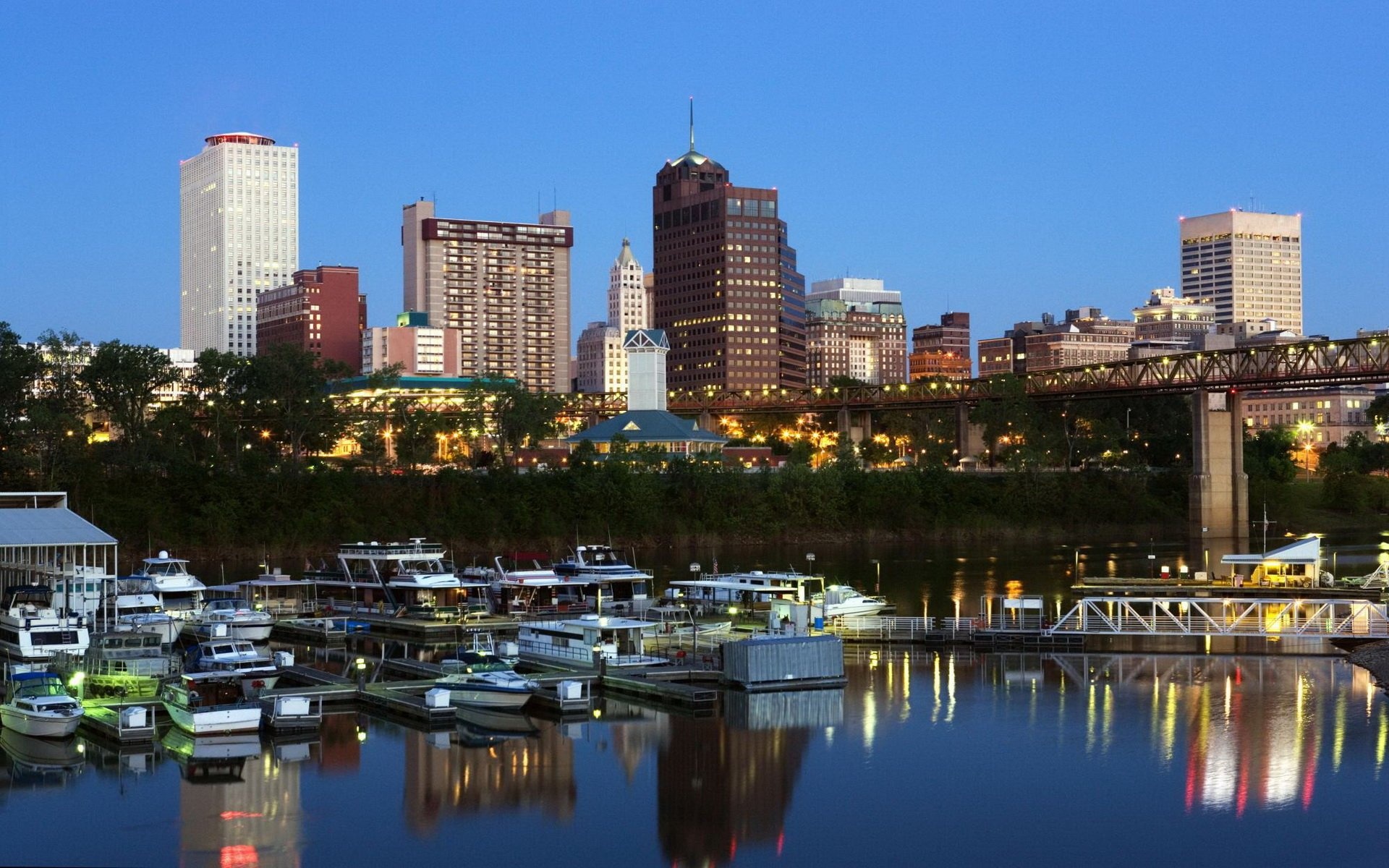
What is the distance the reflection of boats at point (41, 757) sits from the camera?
4556 cm

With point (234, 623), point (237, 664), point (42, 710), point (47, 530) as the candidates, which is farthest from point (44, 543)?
point (42, 710)

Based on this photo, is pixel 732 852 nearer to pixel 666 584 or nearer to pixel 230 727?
pixel 230 727

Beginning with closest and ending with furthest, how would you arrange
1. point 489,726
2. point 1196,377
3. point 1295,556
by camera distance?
1. point 489,726
2. point 1295,556
3. point 1196,377

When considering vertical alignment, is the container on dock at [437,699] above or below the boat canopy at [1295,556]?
below

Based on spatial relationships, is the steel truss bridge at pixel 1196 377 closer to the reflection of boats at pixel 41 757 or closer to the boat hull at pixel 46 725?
the boat hull at pixel 46 725

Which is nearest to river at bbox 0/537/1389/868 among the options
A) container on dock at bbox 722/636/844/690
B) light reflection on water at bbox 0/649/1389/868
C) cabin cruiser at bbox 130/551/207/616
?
light reflection on water at bbox 0/649/1389/868

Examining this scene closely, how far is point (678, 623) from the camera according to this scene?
2768 inches

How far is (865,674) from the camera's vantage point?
62062 mm

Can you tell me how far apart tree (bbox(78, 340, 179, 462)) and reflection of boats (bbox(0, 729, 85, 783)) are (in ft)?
258

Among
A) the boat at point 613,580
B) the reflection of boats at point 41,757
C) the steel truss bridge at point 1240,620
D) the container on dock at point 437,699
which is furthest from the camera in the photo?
the boat at point 613,580

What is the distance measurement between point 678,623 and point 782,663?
42.9ft

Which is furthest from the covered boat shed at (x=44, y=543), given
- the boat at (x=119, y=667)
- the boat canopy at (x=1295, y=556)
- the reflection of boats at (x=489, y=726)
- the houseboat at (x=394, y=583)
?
the boat canopy at (x=1295, y=556)

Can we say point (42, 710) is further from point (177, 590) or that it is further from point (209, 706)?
point (177, 590)

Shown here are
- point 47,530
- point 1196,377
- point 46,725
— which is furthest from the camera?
point 1196,377
